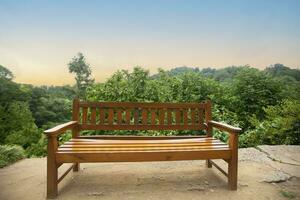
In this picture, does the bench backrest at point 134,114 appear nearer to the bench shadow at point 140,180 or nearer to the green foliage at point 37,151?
the bench shadow at point 140,180

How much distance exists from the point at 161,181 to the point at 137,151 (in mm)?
712

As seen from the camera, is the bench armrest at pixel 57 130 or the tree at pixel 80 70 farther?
the tree at pixel 80 70

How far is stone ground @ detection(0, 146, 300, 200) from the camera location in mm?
3107

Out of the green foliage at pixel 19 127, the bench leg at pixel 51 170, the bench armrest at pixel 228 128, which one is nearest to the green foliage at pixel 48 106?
the green foliage at pixel 19 127

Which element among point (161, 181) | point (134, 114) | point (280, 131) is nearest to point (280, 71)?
point (280, 131)

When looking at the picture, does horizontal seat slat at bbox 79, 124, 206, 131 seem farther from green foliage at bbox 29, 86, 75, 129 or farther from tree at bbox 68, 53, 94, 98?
tree at bbox 68, 53, 94, 98

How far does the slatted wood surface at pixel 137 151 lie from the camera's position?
299 cm

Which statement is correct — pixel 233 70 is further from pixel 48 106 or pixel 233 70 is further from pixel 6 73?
pixel 6 73

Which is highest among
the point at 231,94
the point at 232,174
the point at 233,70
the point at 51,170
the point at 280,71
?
the point at 233,70

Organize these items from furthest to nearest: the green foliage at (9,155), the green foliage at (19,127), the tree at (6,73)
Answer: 1. the tree at (6,73)
2. the green foliage at (19,127)
3. the green foliage at (9,155)

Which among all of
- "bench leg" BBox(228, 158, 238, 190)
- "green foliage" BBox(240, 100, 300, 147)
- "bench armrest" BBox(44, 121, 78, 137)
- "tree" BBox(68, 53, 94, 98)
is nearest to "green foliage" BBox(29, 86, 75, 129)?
"tree" BBox(68, 53, 94, 98)

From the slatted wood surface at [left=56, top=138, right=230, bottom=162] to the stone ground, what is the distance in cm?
41

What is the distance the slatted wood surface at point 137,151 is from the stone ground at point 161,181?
16.1 inches

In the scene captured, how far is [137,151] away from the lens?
308cm
